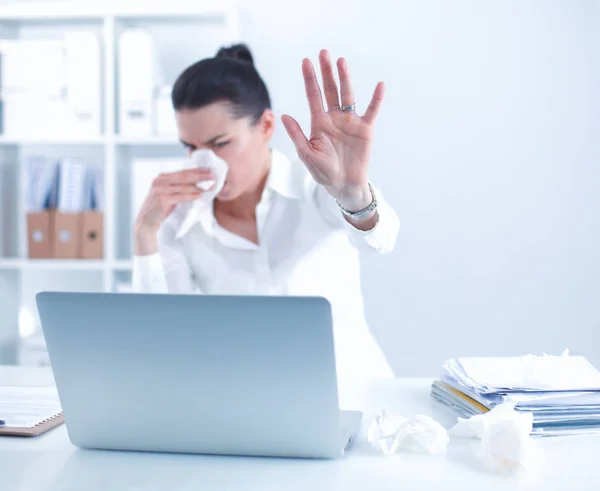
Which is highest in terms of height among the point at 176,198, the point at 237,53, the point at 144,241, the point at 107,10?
the point at 107,10

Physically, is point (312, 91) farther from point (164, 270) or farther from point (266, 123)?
point (164, 270)

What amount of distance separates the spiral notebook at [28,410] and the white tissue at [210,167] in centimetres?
77

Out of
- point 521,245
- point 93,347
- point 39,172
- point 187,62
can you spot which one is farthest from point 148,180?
point 93,347

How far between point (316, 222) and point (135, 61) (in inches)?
47.6

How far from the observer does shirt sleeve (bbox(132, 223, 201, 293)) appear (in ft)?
6.23

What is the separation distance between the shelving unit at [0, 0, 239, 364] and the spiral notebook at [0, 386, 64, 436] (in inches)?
62.4

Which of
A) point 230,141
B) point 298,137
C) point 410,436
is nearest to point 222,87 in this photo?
point 230,141

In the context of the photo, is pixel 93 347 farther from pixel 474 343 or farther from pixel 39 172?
pixel 474 343

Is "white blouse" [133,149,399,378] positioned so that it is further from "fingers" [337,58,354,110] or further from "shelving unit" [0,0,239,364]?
"shelving unit" [0,0,239,364]

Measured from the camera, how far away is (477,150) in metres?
2.96

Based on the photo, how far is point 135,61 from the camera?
107 inches

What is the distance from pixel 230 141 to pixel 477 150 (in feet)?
4.54

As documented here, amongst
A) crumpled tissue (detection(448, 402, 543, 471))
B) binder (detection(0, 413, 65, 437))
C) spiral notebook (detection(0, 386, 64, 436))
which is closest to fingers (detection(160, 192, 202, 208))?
spiral notebook (detection(0, 386, 64, 436))

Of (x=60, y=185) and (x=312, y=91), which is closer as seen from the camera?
(x=312, y=91)
